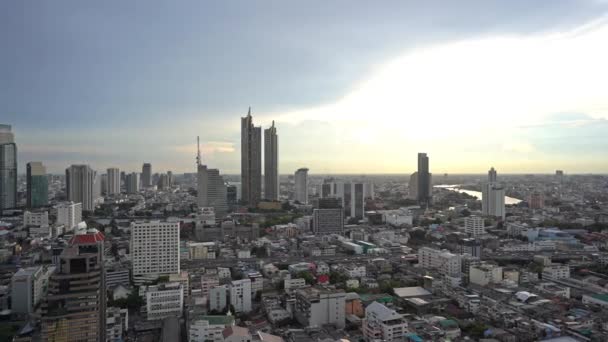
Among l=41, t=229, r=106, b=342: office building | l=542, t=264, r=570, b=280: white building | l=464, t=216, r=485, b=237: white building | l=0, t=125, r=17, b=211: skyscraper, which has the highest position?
l=0, t=125, r=17, b=211: skyscraper

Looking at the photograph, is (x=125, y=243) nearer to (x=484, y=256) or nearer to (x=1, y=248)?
(x=1, y=248)

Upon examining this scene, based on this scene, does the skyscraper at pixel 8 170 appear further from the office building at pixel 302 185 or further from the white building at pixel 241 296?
the white building at pixel 241 296

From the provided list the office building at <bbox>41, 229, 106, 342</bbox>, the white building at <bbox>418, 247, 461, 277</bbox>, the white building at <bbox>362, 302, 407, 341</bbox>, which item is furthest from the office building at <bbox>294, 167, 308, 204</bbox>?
the office building at <bbox>41, 229, 106, 342</bbox>

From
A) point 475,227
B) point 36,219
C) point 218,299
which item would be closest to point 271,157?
point 36,219

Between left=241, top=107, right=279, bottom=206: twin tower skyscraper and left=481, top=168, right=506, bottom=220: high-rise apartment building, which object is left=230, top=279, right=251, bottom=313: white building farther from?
left=241, top=107, right=279, bottom=206: twin tower skyscraper

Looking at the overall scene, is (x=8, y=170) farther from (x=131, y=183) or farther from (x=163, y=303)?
(x=163, y=303)

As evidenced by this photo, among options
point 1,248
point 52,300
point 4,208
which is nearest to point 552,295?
point 52,300
